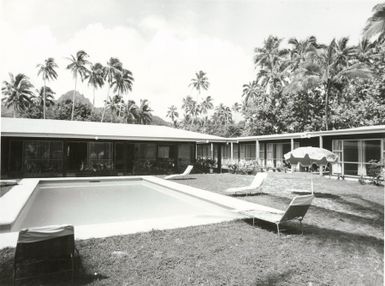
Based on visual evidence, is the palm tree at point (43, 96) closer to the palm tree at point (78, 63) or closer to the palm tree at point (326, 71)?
the palm tree at point (78, 63)

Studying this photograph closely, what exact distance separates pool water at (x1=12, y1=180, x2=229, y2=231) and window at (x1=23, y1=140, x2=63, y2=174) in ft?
11.9

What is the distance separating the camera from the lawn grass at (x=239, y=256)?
4.54 metres

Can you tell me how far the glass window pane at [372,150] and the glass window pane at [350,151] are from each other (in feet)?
2.23

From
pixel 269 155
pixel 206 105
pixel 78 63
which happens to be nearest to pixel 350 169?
pixel 269 155

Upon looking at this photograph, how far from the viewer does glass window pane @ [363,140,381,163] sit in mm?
17017

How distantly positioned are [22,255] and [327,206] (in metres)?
8.59

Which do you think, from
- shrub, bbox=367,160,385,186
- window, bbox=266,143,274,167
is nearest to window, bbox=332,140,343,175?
shrub, bbox=367,160,385,186

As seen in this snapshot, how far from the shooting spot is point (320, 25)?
6.48m

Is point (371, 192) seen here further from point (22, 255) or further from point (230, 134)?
point (230, 134)

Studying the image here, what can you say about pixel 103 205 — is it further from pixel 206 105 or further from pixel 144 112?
pixel 206 105

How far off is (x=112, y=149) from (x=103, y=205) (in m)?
10.7

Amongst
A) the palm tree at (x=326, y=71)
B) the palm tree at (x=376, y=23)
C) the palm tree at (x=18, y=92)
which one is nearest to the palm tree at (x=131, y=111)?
the palm tree at (x=18, y=92)

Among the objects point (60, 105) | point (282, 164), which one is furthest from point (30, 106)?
point (282, 164)

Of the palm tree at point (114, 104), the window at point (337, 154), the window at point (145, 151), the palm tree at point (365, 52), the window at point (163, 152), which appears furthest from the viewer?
the palm tree at point (114, 104)
